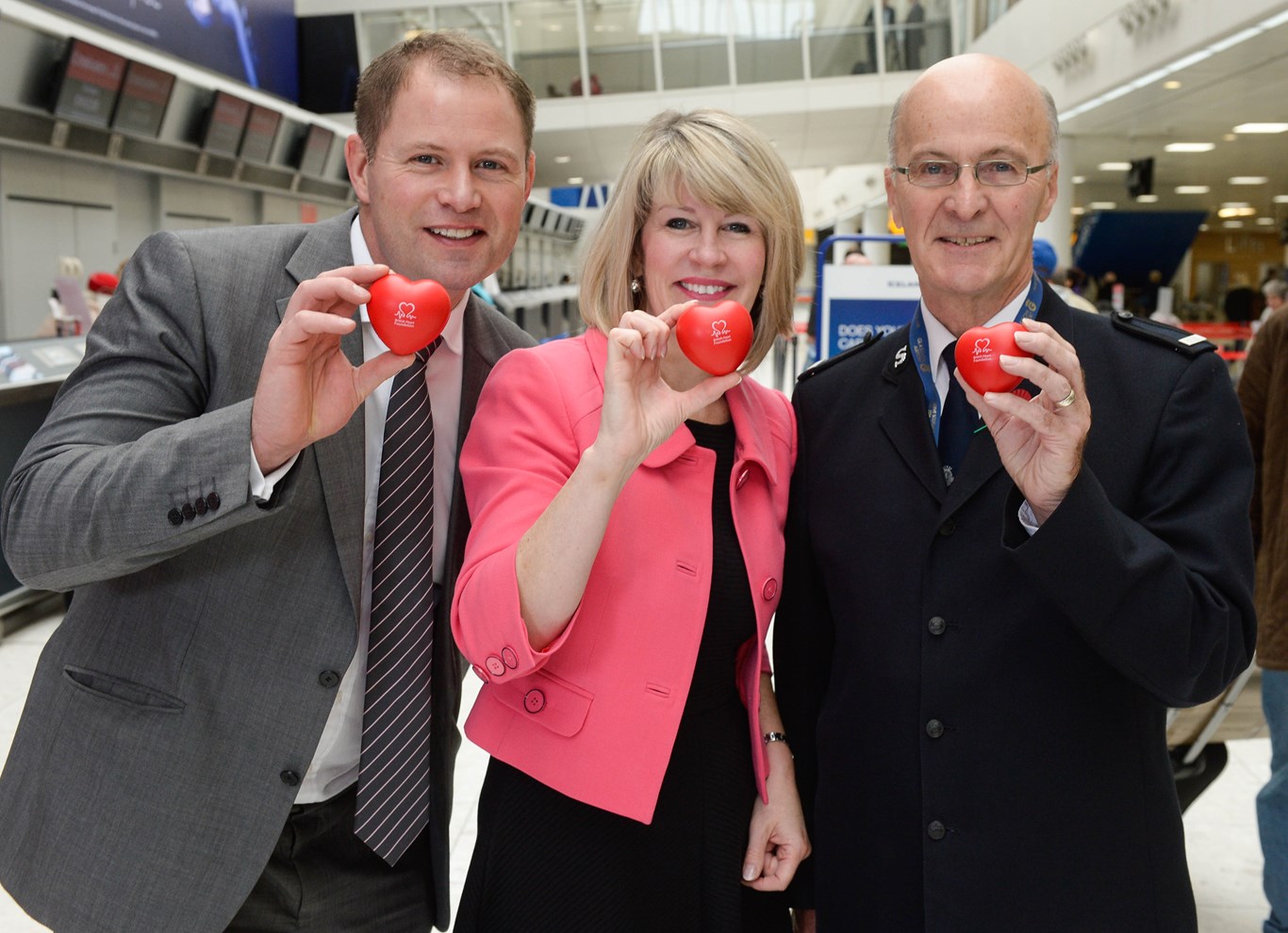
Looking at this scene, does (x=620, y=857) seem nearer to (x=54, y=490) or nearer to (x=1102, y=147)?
(x=54, y=490)

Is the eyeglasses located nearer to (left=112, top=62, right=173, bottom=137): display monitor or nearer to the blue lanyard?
the blue lanyard

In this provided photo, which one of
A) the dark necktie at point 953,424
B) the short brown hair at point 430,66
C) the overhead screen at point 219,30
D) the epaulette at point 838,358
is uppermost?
the overhead screen at point 219,30

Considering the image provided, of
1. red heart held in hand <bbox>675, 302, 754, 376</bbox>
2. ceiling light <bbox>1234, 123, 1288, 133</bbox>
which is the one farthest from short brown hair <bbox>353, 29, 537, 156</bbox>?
ceiling light <bbox>1234, 123, 1288, 133</bbox>

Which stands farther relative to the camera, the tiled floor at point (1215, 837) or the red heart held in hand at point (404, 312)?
the tiled floor at point (1215, 837)

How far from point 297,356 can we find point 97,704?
2.33ft

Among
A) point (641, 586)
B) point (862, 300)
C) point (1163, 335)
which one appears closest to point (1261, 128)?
point (862, 300)

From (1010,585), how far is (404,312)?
1002mm

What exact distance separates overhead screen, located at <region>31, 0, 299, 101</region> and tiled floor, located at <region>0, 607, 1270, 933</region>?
10208 millimetres

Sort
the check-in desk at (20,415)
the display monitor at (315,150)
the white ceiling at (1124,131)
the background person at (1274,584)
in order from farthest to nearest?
the display monitor at (315,150)
the white ceiling at (1124,131)
the check-in desk at (20,415)
the background person at (1274,584)

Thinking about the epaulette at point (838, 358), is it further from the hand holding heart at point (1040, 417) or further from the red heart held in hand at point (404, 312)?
the red heart held in hand at point (404, 312)

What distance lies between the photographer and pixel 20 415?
6562 mm

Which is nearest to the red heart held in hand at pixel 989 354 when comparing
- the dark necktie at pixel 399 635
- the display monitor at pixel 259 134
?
the dark necktie at pixel 399 635

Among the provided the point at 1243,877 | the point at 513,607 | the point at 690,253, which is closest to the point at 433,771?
the point at 513,607

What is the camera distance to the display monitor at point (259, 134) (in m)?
14.2
